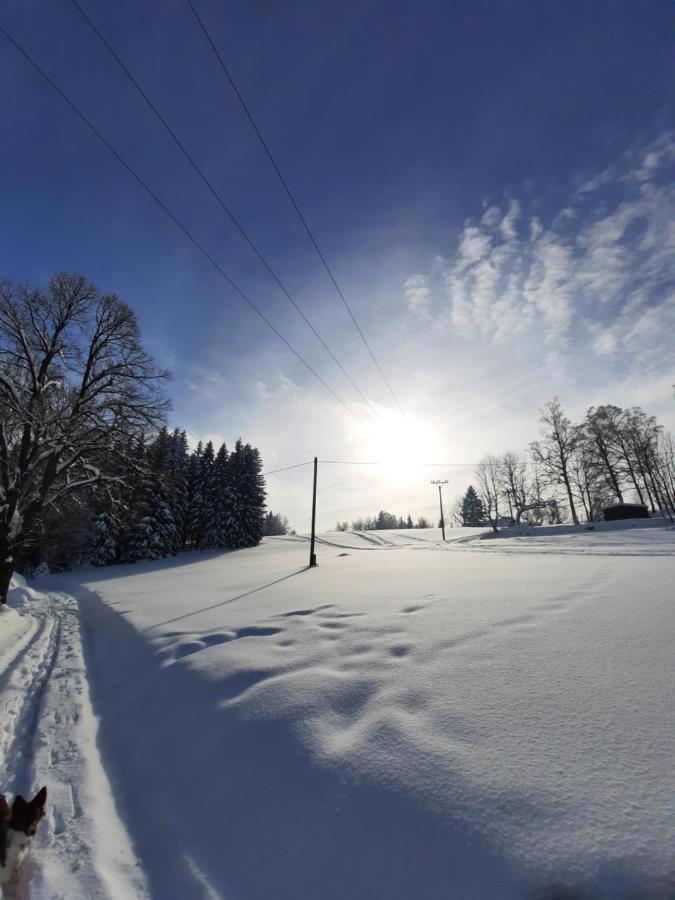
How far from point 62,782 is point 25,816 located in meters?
0.91

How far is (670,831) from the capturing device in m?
1.53

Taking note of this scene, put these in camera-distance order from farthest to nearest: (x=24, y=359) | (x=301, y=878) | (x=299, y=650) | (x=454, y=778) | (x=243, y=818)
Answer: (x=24, y=359) < (x=299, y=650) < (x=243, y=818) < (x=454, y=778) < (x=301, y=878)

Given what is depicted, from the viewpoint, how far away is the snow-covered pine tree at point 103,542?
33.0 metres

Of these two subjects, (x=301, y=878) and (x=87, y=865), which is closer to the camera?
(x=301, y=878)

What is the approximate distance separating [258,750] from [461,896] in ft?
5.58

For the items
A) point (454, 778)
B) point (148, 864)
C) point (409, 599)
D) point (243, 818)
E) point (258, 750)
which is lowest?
point (148, 864)

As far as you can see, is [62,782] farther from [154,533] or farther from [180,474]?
[180,474]

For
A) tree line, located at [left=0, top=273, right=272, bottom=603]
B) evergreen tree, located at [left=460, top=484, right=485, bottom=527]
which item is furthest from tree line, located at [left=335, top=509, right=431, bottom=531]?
tree line, located at [left=0, top=273, right=272, bottom=603]

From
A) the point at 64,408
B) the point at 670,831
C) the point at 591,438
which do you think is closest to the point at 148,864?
the point at 670,831

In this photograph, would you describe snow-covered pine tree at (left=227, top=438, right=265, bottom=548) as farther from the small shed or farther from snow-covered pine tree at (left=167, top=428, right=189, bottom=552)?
the small shed

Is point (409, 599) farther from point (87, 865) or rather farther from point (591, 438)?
point (591, 438)

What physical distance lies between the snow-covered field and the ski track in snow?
16mm

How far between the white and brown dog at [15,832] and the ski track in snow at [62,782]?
77 mm

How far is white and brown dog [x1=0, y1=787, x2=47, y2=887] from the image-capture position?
199 centimetres
